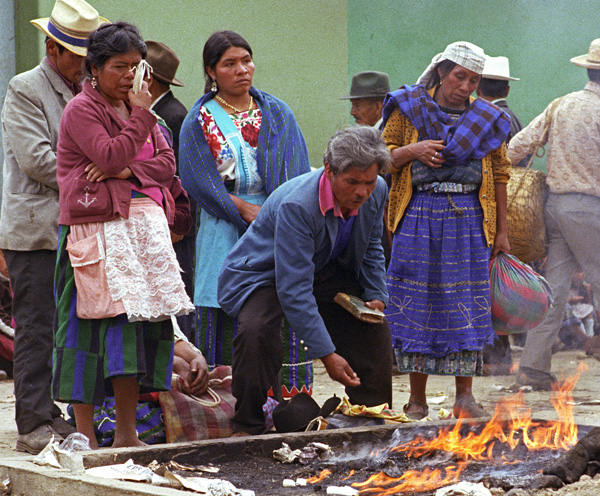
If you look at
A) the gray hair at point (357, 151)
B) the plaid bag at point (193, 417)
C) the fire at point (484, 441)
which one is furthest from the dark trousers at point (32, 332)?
the fire at point (484, 441)

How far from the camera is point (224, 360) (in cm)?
493

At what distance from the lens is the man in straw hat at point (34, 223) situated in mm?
4570

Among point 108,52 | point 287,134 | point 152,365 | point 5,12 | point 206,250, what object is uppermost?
point 5,12

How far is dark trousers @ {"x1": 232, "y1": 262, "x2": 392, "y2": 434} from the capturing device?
4.31m

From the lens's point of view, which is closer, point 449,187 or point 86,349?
point 86,349

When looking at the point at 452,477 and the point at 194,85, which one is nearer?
the point at 452,477

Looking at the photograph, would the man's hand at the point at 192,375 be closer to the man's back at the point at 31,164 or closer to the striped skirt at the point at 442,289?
the man's back at the point at 31,164

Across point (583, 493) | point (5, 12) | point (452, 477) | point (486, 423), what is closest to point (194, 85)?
point (5, 12)

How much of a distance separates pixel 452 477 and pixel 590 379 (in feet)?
12.9

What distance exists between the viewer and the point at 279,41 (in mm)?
9016

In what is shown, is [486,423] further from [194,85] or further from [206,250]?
[194,85]

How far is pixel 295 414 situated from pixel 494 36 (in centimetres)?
541

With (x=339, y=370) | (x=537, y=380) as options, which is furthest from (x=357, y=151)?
(x=537, y=380)

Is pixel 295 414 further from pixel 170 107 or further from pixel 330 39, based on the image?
pixel 330 39
